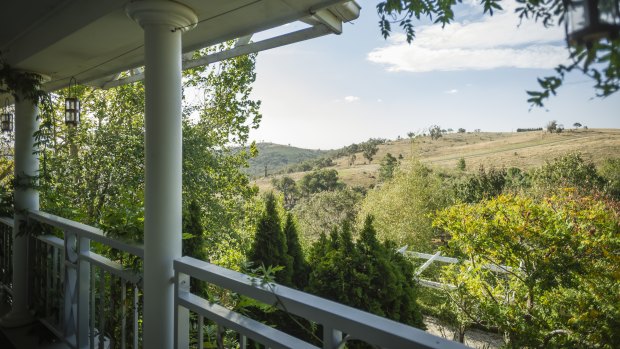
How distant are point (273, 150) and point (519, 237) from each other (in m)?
23.1

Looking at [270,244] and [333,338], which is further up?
[333,338]

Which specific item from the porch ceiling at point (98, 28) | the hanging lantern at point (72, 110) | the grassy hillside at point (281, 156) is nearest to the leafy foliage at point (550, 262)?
the porch ceiling at point (98, 28)

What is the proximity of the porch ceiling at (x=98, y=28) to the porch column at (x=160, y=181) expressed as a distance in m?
0.19

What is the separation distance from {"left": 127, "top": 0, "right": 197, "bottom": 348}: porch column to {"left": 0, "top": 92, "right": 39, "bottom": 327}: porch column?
5.86ft

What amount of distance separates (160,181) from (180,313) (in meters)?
0.54

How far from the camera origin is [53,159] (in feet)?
20.5

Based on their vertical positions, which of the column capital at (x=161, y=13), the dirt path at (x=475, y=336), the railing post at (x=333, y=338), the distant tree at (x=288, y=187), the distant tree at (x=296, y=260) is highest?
the column capital at (x=161, y=13)

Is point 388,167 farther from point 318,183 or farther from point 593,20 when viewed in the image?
point 593,20

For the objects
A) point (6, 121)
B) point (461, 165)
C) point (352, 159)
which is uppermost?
point (6, 121)

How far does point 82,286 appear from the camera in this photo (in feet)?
7.03

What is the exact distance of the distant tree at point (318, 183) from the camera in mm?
27297

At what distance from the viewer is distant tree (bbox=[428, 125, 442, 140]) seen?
23.9 m

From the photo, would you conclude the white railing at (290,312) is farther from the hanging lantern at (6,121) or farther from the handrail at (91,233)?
the hanging lantern at (6,121)

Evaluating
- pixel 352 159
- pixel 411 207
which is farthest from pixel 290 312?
pixel 352 159
